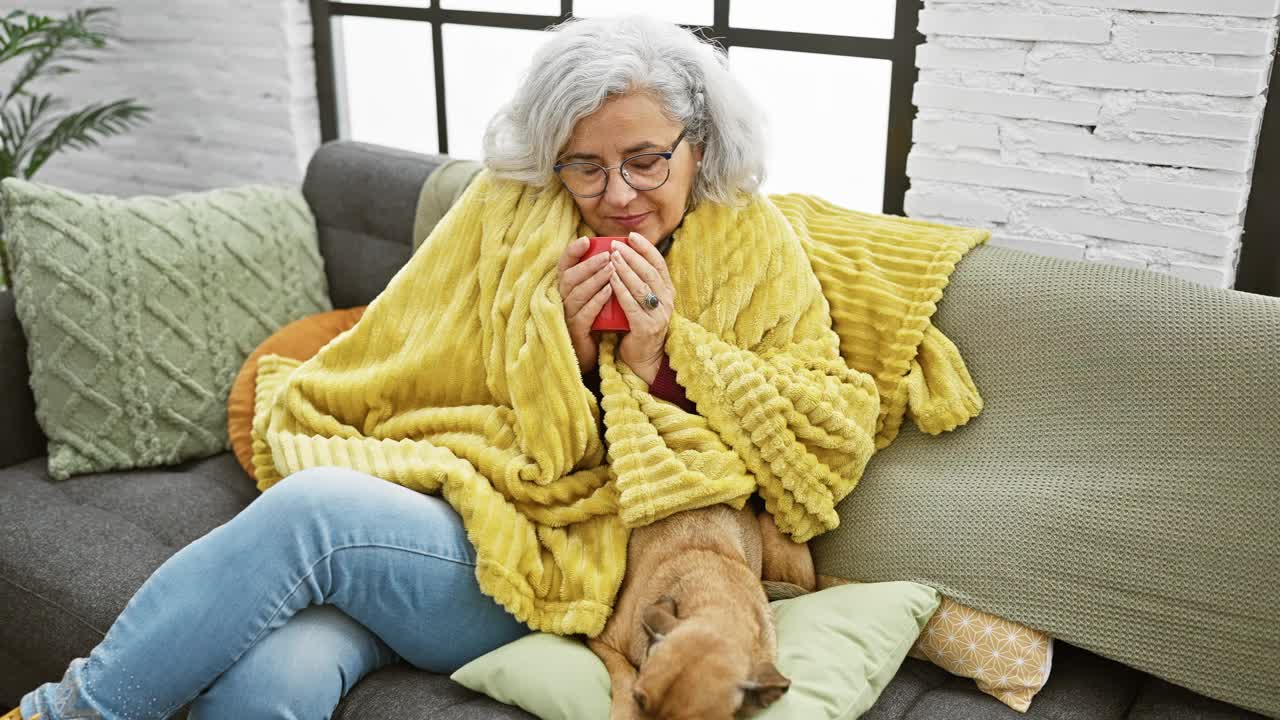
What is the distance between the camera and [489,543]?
1.52m

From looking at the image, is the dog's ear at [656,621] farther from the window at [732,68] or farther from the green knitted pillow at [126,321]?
the green knitted pillow at [126,321]

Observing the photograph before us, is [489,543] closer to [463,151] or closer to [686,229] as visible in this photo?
[686,229]

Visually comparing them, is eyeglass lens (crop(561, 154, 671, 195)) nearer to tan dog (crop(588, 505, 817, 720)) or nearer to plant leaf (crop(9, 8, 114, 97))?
tan dog (crop(588, 505, 817, 720))

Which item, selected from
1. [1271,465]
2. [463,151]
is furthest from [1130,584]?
[463,151]

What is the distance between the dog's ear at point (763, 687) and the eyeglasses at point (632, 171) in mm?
759

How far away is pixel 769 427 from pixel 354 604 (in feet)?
2.12

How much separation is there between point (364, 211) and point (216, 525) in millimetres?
840

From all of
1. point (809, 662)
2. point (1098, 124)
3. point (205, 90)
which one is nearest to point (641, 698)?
point (809, 662)

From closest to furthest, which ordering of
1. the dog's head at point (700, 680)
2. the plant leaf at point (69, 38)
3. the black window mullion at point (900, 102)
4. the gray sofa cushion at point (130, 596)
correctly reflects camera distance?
the dog's head at point (700, 680), the gray sofa cushion at point (130, 596), the black window mullion at point (900, 102), the plant leaf at point (69, 38)

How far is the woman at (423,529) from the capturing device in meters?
1.39

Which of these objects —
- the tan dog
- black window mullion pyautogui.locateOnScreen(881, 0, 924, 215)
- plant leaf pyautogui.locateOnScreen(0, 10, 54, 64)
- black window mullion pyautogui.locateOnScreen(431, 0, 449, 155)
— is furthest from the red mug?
plant leaf pyautogui.locateOnScreen(0, 10, 54, 64)

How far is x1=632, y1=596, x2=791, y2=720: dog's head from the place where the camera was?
123cm

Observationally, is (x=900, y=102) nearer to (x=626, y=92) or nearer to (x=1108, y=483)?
(x=626, y=92)

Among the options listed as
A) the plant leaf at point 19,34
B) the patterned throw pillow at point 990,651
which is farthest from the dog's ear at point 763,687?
the plant leaf at point 19,34
